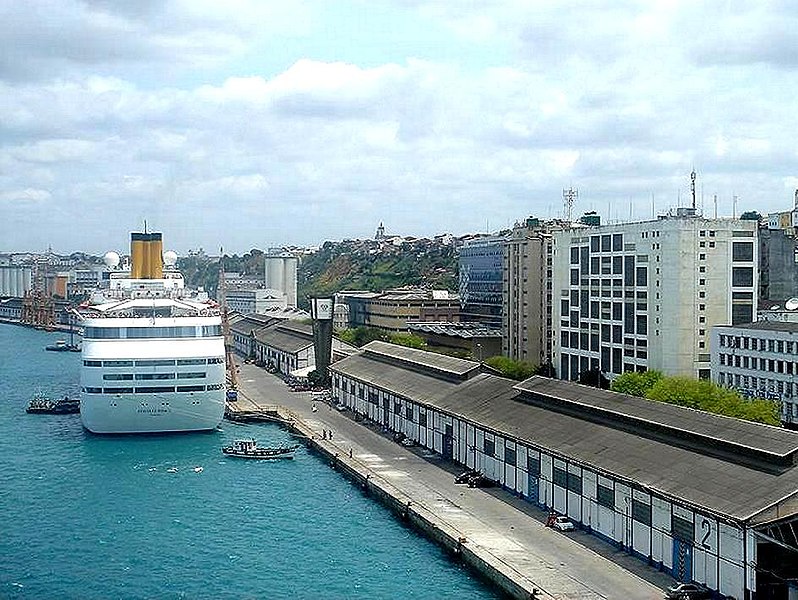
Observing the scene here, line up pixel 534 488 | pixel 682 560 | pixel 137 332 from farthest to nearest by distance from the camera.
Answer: pixel 137 332 → pixel 534 488 → pixel 682 560

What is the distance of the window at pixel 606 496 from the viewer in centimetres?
2177

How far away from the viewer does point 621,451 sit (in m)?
22.7

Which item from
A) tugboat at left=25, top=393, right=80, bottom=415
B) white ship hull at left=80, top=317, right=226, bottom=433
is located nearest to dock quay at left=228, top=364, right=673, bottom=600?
white ship hull at left=80, top=317, right=226, bottom=433

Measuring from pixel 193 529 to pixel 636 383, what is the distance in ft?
61.0

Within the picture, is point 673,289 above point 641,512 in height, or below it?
above

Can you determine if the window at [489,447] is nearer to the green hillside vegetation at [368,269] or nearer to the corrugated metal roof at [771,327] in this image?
the corrugated metal roof at [771,327]

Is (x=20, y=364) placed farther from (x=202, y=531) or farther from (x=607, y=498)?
(x=607, y=498)

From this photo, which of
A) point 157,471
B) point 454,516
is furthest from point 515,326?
point 454,516

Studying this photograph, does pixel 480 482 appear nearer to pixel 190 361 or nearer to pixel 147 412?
pixel 190 361

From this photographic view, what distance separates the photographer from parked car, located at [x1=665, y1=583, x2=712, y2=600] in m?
18.0

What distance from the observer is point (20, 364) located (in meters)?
75.4

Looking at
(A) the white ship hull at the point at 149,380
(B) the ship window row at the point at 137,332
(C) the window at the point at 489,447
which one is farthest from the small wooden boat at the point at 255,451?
(C) the window at the point at 489,447

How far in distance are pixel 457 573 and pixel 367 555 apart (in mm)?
2549

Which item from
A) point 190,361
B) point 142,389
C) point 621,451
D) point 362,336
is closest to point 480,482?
point 621,451
